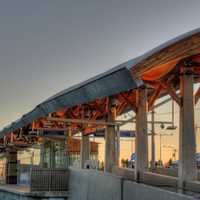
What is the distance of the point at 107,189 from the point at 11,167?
27.9m

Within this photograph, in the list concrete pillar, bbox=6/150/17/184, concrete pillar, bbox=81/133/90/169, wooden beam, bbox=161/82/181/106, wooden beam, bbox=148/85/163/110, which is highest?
wooden beam, bbox=148/85/163/110

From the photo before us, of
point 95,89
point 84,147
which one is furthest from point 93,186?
point 84,147

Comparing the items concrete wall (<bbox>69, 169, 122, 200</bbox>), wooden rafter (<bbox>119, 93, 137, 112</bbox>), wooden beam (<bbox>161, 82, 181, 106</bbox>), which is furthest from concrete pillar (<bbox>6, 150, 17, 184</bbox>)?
wooden beam (<bbox>161, 82, 181, 106</bbox>)

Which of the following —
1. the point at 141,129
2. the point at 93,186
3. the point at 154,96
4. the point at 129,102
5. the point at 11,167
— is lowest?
the point at 11,167

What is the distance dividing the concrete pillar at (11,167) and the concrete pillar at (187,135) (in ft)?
82.2

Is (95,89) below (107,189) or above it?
above

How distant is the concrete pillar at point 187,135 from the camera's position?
9.50 metres

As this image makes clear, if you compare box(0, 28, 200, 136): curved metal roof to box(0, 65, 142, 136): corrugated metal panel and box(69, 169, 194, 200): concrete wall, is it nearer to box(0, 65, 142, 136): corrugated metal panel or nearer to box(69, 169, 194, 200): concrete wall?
box(0, 65, 142, 136): corrugated metal panel

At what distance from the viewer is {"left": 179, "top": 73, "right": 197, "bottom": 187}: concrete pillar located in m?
9.50

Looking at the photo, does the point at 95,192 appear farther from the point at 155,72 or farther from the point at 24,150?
the point at 24,150

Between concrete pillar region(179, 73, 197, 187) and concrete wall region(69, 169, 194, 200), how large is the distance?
3.20 ft

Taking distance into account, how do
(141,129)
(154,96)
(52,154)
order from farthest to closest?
(52,154)
(154,96)
(141,129)

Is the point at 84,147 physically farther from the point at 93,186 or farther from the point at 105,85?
the point at 105,85

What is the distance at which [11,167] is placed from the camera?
38.1 m
